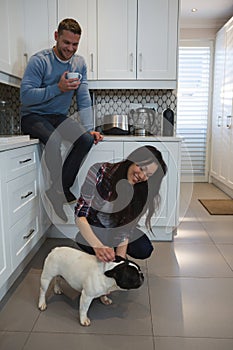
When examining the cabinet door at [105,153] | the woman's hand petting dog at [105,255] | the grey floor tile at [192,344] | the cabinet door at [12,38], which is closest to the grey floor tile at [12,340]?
the woman's hand petting dog at [105,255]

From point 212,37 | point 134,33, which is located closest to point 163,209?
point 134,33

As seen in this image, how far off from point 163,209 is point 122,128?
32.0 inches

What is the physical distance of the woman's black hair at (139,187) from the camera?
5.50ft

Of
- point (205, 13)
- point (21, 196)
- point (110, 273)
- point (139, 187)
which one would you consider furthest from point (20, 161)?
point (205, 13)

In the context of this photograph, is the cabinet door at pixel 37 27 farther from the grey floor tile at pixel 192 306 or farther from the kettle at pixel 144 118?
the grey floor tile at pixel 192 306

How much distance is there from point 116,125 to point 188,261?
1.34m

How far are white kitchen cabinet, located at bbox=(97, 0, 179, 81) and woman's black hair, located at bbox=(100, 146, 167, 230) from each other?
Result: 3.97 ft

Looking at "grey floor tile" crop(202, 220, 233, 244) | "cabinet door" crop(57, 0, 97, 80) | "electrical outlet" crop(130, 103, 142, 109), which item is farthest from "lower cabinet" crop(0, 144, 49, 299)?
"grey floor tile" crop(202, 220, 233, 244)

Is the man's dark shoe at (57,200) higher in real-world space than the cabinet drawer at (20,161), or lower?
lower

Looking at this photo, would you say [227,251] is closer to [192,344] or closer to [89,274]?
[192,344]

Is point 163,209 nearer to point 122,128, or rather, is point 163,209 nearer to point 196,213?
point 122,128

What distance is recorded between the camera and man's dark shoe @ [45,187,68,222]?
227cm

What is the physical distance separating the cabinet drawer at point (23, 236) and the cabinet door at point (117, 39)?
1402mm

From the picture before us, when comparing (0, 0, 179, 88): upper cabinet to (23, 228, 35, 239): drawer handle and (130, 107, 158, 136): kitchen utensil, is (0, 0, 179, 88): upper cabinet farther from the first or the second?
(23, 228, 35, 239): drawer handle
